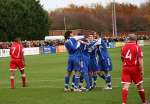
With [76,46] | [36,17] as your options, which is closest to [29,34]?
[36,17]

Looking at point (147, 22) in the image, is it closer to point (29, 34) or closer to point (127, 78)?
point (29, 34)

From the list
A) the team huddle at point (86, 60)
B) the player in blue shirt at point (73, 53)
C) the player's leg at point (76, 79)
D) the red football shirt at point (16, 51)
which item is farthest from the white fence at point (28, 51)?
the player in blue shirt at point (73, 53)

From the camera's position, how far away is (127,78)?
14000 millimetres

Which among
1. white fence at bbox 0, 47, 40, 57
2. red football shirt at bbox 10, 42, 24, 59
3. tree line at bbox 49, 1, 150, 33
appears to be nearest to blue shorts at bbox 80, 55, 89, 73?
red football shirt at bbox 10, 42, 24, 59

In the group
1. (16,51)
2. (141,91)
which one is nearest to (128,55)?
(141,91)

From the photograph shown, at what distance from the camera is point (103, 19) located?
15425cm

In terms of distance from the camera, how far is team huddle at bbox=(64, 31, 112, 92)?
1811cm

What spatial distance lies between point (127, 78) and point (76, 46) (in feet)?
14.0

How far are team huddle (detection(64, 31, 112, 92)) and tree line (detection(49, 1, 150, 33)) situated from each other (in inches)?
4681

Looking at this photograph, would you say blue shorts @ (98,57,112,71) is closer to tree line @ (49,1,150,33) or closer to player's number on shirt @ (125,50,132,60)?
player's number on shirt @ (125,50,132,60)

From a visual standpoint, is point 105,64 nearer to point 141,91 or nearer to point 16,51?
point 16,51

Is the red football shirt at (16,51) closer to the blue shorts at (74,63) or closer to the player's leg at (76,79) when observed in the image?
the blue shorts at (74,63)

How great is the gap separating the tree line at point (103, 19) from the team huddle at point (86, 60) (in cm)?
11890

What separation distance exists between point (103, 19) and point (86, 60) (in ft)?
447
